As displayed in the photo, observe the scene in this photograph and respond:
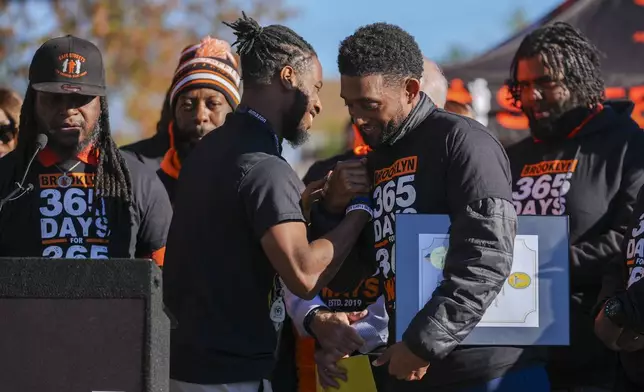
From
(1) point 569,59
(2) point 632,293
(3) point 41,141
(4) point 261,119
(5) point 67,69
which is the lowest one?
(2) point 632,293

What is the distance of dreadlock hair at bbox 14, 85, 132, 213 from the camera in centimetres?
469

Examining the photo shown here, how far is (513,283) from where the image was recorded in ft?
12.8

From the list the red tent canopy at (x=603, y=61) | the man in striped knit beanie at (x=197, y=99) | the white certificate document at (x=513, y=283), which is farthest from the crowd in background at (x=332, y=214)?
the red tent canopy at (x=603, y=61)

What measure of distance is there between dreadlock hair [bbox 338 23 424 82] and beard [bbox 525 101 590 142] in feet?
4.85

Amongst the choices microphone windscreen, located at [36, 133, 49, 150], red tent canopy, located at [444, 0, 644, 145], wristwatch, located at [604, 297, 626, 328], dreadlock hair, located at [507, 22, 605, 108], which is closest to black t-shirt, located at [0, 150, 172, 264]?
microphone windscreen, located at [36, 133, 49, 150]

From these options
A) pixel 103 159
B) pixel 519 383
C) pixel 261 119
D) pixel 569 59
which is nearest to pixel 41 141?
pixel 103 159

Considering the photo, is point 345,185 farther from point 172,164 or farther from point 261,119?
point 172,164

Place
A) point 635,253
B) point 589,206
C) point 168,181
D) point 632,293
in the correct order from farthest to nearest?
point 168,181
point 589,206
point 635,253
point 632,293

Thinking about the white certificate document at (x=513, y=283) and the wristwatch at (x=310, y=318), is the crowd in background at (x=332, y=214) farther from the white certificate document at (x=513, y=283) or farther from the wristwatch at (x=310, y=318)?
the white certificate document at (x=513, y=283)

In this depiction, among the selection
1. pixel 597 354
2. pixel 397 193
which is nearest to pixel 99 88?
pixel 397 193

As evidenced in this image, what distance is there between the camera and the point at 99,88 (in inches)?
187

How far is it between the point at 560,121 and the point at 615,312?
1388 mm

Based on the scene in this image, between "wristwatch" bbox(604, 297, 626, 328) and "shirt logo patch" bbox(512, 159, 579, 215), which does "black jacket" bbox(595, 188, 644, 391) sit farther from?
"shirt logo patch" bbox(512, 159, 579, 215)

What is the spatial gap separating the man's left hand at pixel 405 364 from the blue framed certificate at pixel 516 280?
0.36 ft
